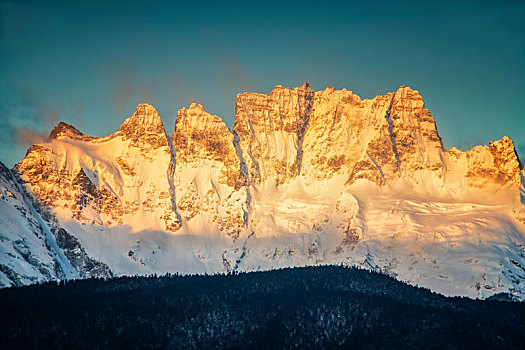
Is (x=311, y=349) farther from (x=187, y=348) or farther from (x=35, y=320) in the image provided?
(x=35, y=320)

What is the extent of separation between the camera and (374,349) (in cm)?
19888

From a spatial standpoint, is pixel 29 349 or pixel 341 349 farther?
pixel 341 349

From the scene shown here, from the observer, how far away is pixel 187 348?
200 m

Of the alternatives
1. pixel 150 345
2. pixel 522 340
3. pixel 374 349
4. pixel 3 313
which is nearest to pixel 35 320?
pixel 3 313

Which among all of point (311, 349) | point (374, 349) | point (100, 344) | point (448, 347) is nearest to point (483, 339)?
point (448, 347)

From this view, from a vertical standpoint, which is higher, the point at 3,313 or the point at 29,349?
the point at 3,313

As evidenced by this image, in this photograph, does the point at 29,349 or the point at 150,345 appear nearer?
the point at 29,349

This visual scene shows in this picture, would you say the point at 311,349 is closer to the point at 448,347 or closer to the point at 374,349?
the point at 374,349

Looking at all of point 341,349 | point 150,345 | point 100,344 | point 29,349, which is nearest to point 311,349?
point 341,349

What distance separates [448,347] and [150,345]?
8242cm

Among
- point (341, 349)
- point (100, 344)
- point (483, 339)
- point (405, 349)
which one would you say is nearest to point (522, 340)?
point (483, 339)

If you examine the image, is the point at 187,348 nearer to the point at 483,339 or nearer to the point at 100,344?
the point at 100,344

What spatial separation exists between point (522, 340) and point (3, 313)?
474 feet

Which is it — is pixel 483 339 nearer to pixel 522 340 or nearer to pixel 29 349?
pixel 522 340
